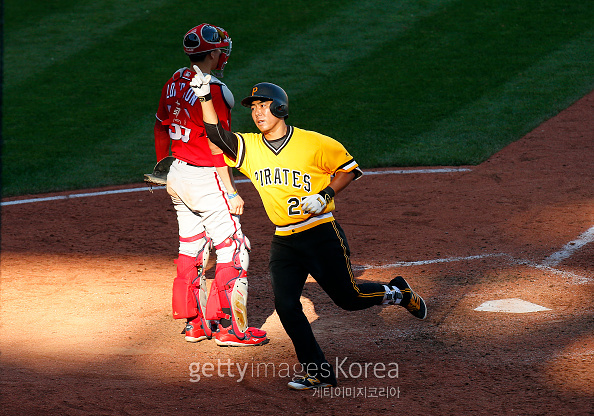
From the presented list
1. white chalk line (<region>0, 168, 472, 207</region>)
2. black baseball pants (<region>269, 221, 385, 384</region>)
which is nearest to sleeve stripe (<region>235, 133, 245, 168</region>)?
black baseball pants (<region>269, 221, 385, 384</region>)

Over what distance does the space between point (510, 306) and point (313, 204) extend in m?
2.43

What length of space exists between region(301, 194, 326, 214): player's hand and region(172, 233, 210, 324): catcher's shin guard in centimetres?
150

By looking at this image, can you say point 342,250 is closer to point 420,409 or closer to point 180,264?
point 420,409

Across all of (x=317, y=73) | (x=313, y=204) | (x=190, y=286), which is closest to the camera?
(x=313, y=204)

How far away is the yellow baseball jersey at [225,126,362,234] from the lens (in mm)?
4984

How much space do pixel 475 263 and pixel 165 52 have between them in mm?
10116

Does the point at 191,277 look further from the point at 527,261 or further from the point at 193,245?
the point at 527,261

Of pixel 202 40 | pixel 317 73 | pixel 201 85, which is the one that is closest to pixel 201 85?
pixel 201 85

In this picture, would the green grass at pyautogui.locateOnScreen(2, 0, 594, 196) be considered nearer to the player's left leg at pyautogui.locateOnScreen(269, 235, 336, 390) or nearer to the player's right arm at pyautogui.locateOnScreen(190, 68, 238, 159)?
the player's right arm at pyautogui.locateOnScreen(190, 68, 238, 159)

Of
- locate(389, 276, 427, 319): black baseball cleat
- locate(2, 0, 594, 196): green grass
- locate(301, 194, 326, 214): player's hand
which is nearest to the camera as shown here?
locate(301, 194, 326, 214): player's hand

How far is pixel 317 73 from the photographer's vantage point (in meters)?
14.3

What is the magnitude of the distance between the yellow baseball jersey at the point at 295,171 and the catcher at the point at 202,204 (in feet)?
1.61

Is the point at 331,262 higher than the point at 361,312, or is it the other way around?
the point at 331,262

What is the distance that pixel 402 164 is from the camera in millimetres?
11062
